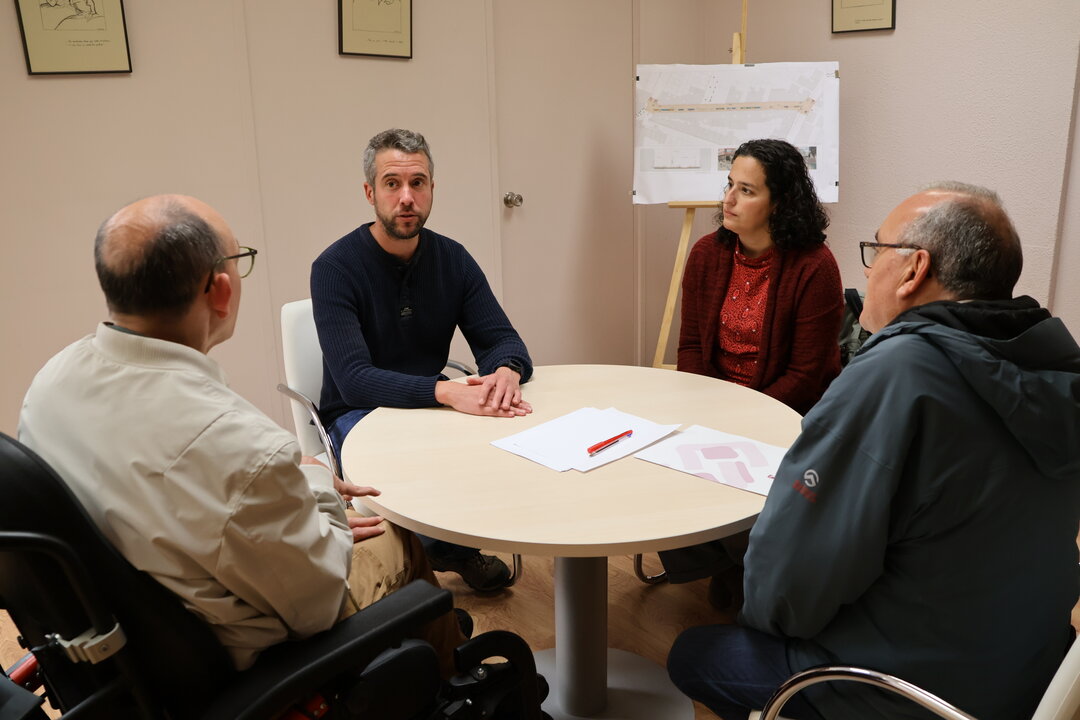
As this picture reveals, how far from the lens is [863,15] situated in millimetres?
3459

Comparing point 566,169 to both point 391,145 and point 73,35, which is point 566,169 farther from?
point 73,35

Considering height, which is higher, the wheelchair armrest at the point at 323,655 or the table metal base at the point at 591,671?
the wheelchair armrest at the point at 323,655

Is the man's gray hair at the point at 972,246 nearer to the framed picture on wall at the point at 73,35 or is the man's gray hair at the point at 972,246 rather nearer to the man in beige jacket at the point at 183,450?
the man in beige jacket at the point at 183,450

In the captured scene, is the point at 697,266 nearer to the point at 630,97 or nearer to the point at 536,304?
the point at 536,304

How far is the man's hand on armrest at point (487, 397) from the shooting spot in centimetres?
200

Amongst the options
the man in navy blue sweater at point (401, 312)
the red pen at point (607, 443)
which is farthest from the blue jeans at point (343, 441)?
the red pen at point (607, 443)

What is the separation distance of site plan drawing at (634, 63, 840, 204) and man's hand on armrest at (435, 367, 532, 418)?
1763 mm

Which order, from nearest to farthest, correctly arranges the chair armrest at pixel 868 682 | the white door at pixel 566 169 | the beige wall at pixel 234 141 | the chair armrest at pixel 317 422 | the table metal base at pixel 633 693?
the chair armrest at pixel 868 682 < the table metal base at pixel 633 693 < the chair armrest at pixel 317 422 < the beige wall at pixel 234 141 < the white door at pixel 566 169

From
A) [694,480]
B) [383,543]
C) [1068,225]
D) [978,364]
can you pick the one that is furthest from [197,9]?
[1068,225]

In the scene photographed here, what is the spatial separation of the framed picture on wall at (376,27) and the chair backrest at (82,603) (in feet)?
8.76

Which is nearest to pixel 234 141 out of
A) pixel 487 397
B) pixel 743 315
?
pixel 487 397

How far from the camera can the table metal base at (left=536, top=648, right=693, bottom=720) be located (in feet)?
6.48

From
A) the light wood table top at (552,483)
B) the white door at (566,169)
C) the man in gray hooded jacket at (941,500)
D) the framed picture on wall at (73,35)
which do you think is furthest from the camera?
the white door at (566,169)

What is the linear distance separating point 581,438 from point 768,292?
979mm
